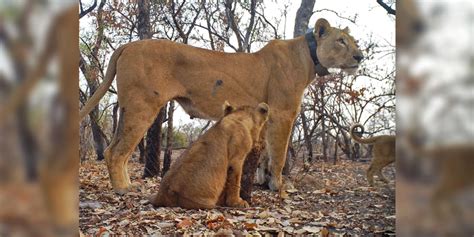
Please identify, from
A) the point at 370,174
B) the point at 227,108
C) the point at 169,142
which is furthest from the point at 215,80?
the point at 370,174

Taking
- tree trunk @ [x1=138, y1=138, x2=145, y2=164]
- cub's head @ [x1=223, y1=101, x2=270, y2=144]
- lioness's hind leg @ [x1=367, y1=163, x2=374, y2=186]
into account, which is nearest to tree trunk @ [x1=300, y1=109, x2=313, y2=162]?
cub's head @ [x1=223, y1=101, x2=270, y2=144]

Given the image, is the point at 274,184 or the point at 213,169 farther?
the point at 274,184

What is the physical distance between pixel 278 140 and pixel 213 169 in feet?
1.21

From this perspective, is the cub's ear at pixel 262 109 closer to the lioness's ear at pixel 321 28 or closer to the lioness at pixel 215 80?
the lioness at pixel 215 80

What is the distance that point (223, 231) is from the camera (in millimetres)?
1796

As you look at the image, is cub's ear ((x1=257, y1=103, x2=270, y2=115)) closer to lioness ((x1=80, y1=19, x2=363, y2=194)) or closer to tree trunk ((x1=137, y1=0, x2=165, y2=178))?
lioness ((x1=80, y1=19, x2=363, y2=194))

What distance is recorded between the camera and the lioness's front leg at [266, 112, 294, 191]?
2197mm

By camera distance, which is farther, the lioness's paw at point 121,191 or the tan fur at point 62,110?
the lioness's paw at point 121,191

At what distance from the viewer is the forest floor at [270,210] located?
1.82 meters

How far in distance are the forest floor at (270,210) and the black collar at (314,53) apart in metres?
0.43

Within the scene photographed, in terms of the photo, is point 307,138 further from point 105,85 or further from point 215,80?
point 105,85

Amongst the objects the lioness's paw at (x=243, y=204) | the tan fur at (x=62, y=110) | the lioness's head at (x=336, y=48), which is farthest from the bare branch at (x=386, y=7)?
the tan fur at (x=62, y=110)

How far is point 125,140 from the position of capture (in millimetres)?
2094

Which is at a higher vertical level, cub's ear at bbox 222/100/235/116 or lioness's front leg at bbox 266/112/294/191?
cub's ear at bbox 222/100/235/116
